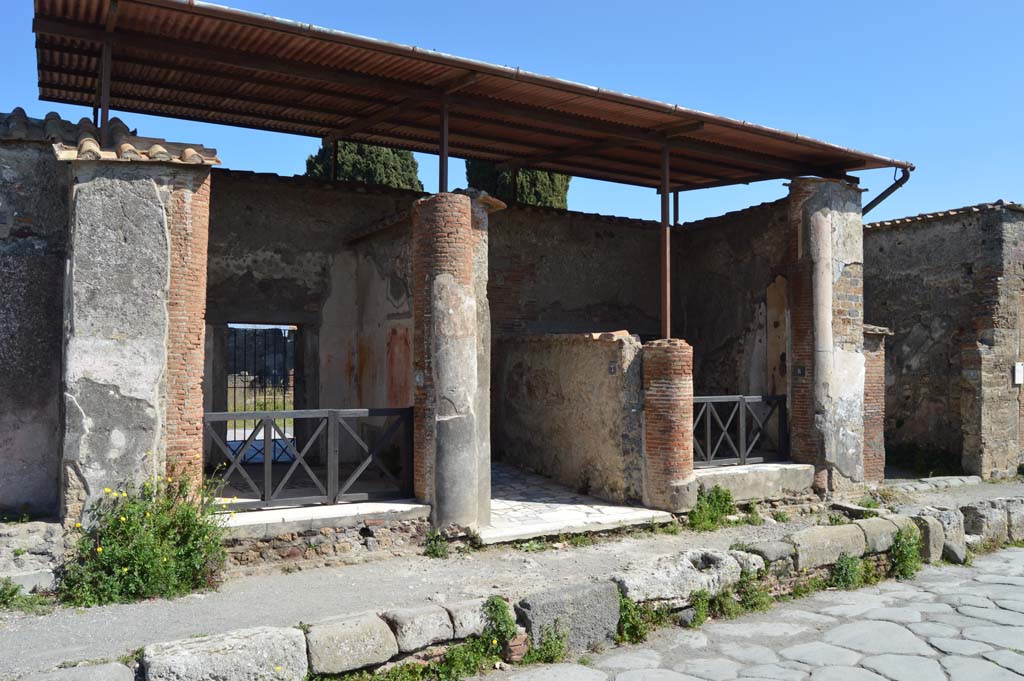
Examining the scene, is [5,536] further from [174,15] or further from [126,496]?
[174,15]

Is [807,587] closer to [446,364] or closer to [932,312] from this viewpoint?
[446,364]

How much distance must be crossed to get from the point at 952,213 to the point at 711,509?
24.7ft

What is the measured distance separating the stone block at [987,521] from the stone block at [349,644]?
6.37 metres

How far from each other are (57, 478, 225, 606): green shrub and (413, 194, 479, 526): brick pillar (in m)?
2.05

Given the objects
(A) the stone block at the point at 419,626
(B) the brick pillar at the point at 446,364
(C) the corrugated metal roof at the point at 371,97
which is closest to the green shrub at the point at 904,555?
(B) the brick pillar at the point at 446,364

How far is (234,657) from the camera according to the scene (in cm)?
391

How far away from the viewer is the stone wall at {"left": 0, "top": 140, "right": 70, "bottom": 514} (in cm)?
607

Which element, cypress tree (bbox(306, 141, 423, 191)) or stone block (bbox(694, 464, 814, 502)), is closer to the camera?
stone block (bbox(694, 464, 814, 502))

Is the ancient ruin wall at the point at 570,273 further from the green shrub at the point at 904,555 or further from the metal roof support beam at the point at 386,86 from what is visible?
the green shrub at the point at 904,555

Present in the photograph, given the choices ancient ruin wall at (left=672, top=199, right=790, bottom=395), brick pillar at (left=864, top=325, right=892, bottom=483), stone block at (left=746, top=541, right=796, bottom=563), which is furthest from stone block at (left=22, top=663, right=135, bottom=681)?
brick pillar at (left=864, top=325, right=892, bottom=483)

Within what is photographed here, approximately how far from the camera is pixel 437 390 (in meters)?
7.41

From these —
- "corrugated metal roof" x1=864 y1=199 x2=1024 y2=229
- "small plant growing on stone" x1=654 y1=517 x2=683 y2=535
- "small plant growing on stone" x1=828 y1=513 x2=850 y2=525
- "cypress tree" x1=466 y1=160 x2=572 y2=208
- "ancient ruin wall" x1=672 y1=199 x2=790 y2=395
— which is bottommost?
"small plant growing on stone" x1=654 y1=517 x2=683 y2=535

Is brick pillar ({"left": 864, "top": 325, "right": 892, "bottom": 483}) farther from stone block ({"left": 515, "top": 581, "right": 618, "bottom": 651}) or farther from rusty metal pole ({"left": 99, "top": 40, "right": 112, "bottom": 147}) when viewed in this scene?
rusty metal pole ({"left": 99, "top": 40, "right": 112, "bottom": 147})

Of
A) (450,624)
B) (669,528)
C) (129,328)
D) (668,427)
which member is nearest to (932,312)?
(668,427)
